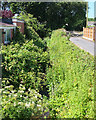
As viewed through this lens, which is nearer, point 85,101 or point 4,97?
point 85,101

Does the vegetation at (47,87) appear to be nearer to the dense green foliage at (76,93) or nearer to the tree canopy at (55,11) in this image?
the dense green foliage at (76,93)

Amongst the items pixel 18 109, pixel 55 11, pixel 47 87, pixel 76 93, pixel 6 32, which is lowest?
pixel 47 87

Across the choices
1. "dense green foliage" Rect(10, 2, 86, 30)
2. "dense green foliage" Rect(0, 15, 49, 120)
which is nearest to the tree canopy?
"dense green foliage" Rect(10, 2, 86, 30)

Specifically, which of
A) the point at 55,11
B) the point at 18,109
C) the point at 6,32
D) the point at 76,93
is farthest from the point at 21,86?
the point at 55,11

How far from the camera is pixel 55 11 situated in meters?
28.6

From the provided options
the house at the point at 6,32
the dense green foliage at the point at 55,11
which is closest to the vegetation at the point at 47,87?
the house at the point at 6,32

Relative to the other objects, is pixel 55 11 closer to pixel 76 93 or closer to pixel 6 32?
pixel 6 32

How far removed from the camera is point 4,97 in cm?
420

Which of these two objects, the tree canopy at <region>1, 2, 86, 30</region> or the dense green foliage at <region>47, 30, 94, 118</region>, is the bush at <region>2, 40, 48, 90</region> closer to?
the dense green foliage at <region>47, 30, 94, 118</region>

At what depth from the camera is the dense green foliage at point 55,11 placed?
1018 inches

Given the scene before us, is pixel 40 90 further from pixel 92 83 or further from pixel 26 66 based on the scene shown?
pixel 92 83

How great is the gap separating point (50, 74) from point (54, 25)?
22786mm

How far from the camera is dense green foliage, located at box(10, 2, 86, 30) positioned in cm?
2586

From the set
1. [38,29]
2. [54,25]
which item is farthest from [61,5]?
[38,29]
